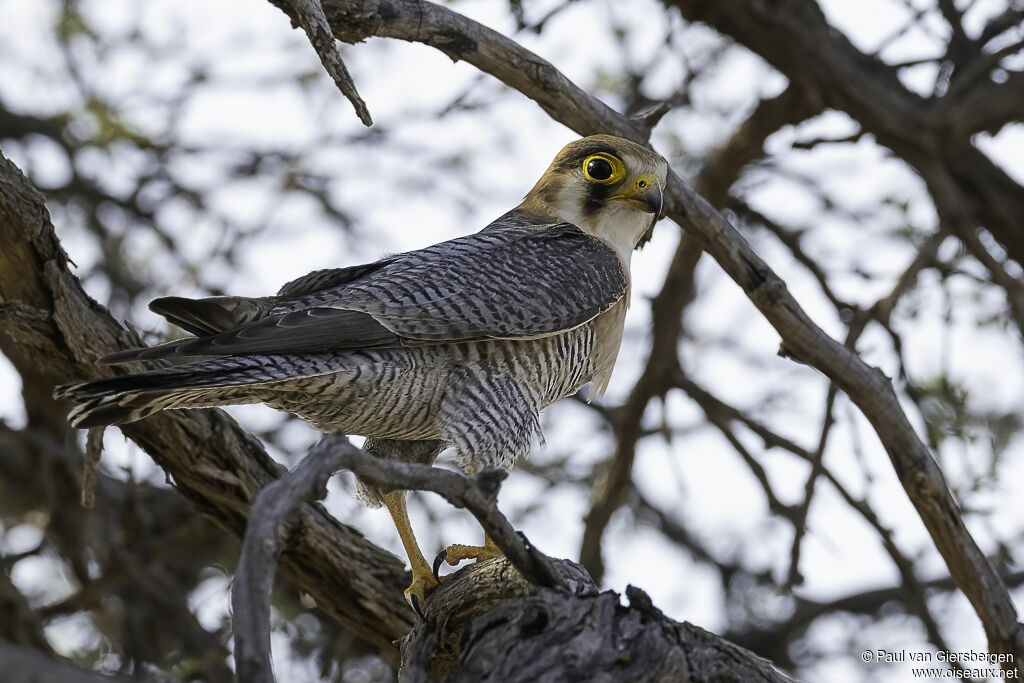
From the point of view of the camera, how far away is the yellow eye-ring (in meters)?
4.81

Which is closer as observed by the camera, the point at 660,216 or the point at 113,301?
the point at 660,216

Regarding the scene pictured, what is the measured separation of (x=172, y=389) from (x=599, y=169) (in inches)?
97.0

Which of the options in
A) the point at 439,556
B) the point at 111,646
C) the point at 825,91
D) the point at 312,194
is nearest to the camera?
the point at 439,556

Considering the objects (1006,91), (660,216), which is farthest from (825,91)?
(660,216)

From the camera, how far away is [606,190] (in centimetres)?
501

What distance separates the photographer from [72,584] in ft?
20.7

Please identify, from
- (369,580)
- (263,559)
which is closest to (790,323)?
(369,580)

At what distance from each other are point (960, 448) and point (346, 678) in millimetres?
3566

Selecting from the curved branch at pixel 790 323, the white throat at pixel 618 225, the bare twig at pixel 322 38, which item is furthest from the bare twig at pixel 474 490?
the white throat at pixel 618 225

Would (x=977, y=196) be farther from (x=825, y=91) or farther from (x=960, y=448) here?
(x=960, y=448)

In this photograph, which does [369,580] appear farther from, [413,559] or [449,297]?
[449,297]

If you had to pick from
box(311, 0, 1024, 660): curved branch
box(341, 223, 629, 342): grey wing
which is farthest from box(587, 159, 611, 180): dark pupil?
box(311, 0, 1024, 660): curved branch

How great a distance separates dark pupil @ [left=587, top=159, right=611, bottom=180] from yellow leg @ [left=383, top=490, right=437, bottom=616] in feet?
5.66

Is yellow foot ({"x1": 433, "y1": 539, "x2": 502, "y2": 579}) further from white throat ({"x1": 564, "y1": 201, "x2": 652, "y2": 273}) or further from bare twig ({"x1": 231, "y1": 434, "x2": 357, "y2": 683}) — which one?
bare twig ({"x1": 231, "y1": 434, "x2": 357, "y2": 683})
